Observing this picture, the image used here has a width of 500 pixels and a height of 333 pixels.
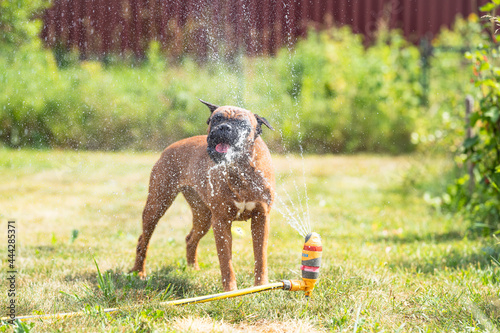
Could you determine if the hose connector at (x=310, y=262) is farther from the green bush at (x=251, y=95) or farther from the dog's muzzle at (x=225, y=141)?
the green bush at (x=251, y=95)

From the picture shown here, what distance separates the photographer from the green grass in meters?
2.46

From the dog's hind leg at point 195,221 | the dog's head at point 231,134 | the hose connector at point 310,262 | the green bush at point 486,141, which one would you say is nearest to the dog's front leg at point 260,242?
the hose connector at point 310,262

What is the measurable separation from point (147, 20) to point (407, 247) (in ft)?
20.2

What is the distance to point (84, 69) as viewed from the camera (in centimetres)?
855

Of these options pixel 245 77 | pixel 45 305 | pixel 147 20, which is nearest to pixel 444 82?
pixel 245 77

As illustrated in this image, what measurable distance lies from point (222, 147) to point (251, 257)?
57.5 inches

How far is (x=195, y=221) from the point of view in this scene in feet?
11.2

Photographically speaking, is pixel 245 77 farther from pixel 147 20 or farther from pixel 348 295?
pixel 348 295

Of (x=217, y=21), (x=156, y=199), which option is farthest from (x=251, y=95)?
(x=156, y=199)

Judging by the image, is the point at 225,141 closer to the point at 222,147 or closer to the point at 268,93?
the point at 222,147

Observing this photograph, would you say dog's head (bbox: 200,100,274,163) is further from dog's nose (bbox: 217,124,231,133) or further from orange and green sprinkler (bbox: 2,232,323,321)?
orange and green sprinkler (bbox: 2,232,323,321)

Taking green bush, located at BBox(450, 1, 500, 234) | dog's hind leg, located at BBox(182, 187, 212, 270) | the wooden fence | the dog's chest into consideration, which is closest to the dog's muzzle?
the dog's chest

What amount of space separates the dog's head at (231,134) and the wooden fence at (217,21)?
2.75 meters

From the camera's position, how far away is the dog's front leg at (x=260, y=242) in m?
2.71
